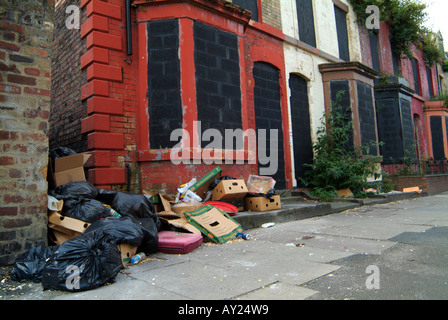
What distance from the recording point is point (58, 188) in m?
4.03

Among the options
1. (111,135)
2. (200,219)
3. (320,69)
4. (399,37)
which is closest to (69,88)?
(111,135)

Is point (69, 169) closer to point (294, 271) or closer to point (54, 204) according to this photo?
point (54, 204)

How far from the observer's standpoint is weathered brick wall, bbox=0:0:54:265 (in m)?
3.34

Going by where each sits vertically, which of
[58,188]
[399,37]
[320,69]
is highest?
[399,37]

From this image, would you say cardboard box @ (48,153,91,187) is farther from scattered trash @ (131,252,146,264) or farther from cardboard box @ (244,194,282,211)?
cardboard box @ (244,194,282,211)

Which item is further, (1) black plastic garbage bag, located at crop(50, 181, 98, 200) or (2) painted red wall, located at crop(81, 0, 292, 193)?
(2) painted red wall, located at crop(81, 0, 292, 193)

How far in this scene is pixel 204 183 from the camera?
5.48 metres

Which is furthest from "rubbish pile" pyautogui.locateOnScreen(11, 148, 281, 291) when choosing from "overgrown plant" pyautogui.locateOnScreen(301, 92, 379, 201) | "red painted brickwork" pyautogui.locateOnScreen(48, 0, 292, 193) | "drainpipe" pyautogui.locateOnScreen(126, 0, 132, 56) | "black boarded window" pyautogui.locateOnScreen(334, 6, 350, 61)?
"black boarded window" pyautogui.locateOnScreen(334, 6, 350, 61)

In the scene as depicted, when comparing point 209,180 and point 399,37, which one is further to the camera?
point 399,37

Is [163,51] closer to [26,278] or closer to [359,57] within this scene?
[26,278]

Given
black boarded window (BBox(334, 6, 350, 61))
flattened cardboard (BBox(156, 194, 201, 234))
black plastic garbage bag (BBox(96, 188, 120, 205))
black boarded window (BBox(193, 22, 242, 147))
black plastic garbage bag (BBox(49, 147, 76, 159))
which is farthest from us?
black boarded window (BBox(334, 6, 350, 61))

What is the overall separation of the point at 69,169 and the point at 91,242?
2002 mm

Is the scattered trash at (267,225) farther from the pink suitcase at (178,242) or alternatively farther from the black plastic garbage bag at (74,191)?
the black plastic garbage bag at (74,191)
